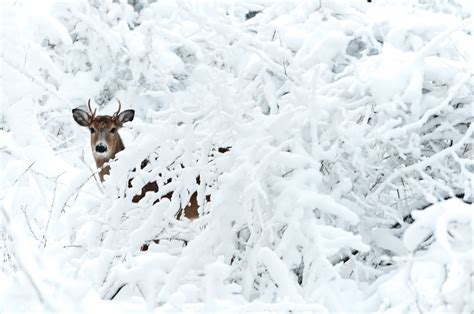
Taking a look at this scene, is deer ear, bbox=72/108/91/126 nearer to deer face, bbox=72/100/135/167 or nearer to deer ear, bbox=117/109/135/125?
deer face, bbox=72/100/135/167

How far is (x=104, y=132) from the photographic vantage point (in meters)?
8.25

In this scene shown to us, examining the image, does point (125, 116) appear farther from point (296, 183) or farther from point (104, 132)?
point (296, 183)

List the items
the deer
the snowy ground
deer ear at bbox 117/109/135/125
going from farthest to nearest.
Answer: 1. deer ear at bbox 117/109/135/125
2. the deer
3. the snowy ground

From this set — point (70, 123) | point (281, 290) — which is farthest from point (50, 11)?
point (281, 290)

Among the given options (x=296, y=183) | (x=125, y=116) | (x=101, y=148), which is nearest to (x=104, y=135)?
(x=101, y=148)

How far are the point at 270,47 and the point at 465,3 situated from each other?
3.10m

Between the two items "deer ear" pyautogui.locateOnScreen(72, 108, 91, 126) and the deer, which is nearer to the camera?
the deer

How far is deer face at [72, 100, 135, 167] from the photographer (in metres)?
8.09

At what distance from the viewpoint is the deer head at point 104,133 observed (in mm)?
8078

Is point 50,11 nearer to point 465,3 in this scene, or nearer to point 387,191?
point 465,3

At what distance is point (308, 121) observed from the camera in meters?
4.48

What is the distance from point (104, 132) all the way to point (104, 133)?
0.01 metres

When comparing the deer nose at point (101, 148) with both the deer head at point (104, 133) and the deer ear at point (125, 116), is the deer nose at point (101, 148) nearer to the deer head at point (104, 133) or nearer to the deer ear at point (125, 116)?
the deer head at point (104, 133)

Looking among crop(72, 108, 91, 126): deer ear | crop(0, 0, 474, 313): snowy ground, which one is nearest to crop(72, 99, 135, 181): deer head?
crop(72, 108, 91, 126): deer ear
